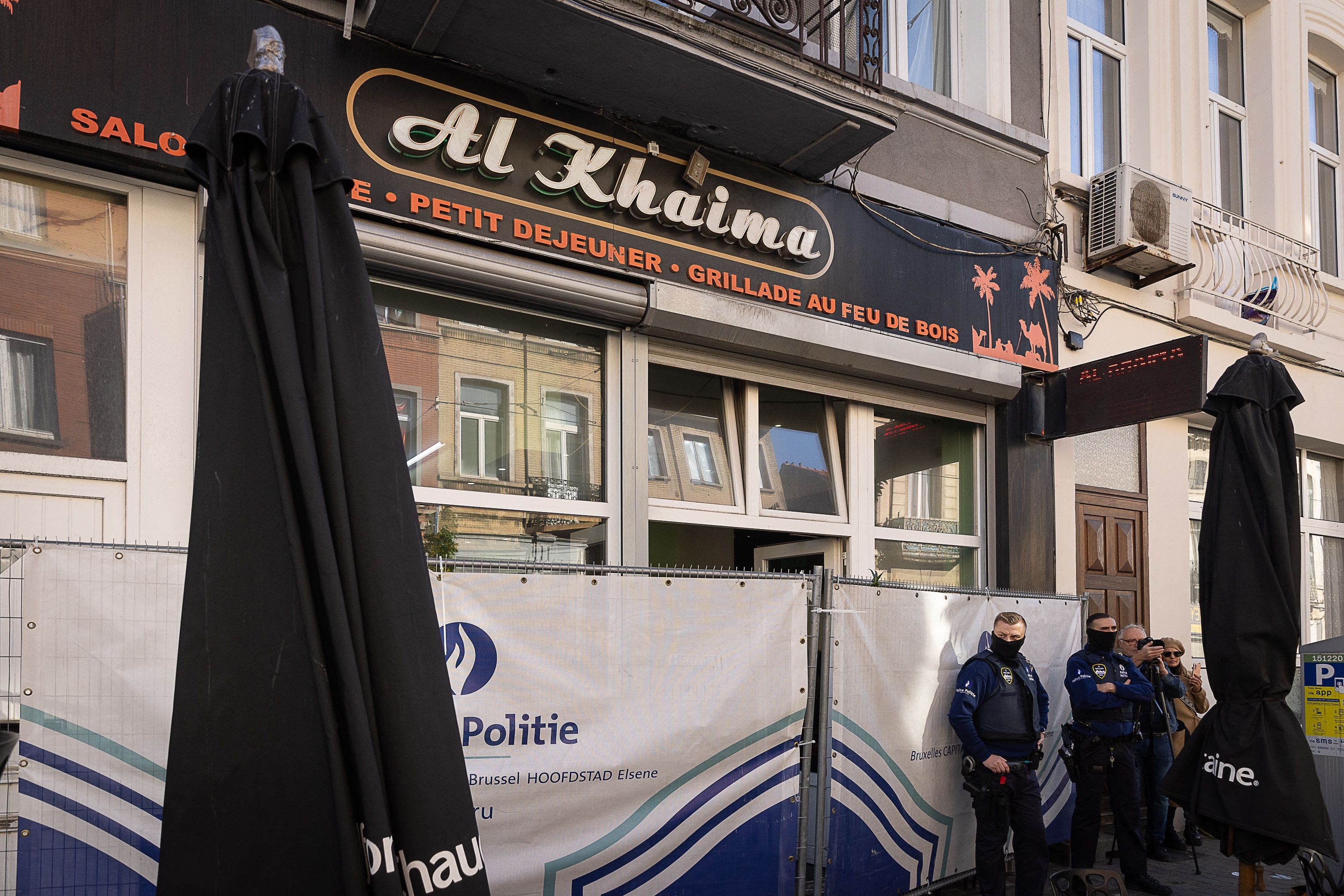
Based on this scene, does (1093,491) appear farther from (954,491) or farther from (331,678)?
(331,678)

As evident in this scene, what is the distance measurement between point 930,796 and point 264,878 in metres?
4.77

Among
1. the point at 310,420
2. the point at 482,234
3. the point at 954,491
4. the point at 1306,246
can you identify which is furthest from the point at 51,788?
the point at 1306,246

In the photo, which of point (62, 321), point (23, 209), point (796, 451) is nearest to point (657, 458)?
point (796, 451)

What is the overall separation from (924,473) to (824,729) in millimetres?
3984

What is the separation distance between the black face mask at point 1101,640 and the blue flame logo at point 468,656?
4498 mm

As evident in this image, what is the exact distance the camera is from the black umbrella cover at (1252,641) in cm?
559

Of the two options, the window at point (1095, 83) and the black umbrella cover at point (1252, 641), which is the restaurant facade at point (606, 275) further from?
the black umbrella cover at point (1252, 641)

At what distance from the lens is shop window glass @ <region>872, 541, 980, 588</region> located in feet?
28.8

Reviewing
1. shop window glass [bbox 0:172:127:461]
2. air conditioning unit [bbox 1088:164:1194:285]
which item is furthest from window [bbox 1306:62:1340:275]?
shop window glass [bbox 0:172:127:461]

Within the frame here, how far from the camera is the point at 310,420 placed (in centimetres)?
249

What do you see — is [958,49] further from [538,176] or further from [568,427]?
[568,427]

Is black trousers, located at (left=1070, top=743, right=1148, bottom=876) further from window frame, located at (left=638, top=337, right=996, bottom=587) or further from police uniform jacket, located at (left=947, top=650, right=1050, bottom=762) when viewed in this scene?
window frame, located at (left=638, top=337, right=996, bottom=587)

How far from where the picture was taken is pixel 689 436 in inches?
306

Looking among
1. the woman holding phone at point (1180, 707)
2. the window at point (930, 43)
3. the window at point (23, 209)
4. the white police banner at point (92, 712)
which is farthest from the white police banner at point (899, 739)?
the window at point (930, 43)
